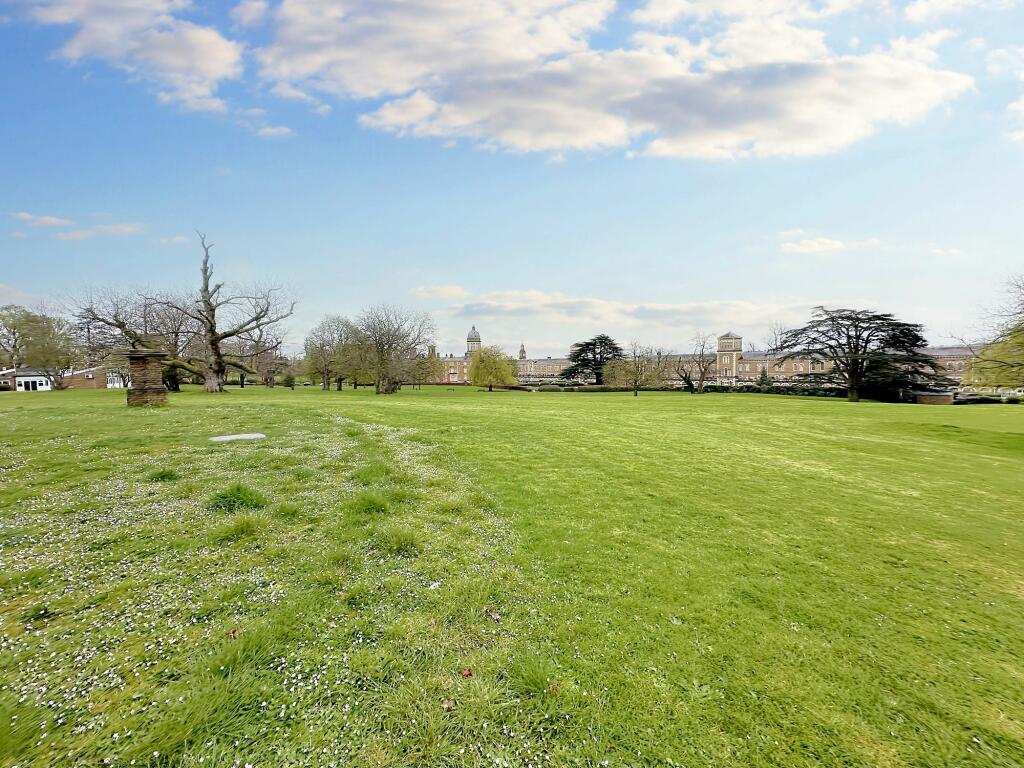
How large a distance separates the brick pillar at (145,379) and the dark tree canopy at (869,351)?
2987 inches

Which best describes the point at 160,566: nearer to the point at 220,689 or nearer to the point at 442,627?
the point at 220,689

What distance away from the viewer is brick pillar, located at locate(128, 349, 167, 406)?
18828mm

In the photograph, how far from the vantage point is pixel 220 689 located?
3014 mm

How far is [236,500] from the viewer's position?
254 inches

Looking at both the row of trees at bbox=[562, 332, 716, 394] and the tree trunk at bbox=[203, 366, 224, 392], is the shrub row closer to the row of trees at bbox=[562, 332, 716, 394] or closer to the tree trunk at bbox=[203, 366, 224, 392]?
the row of trees at bbox=[562, 332, 716, 394]

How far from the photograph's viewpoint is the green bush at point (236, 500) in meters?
6.34

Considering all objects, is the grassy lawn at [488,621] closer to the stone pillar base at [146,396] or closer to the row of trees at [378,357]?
the stone pillar base at [146,396]

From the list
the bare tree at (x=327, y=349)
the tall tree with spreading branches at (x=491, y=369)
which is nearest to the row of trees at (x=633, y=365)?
the tall tree with spreading branches at (x=491, y=369)

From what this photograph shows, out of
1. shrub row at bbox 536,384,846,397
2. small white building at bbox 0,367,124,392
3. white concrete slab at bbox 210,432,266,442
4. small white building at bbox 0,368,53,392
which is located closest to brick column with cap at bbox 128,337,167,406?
white concrete slab at bbox 210,432,266,442

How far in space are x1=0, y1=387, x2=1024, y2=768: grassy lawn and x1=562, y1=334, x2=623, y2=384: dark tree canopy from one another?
272 feet

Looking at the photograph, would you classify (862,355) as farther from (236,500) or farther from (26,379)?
(26,379)

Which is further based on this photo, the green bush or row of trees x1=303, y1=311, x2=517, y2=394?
row of trees x1=303, y1=311, x2=517, y2=394

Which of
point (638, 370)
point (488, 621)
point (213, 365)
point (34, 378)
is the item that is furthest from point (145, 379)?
point (34, 378)

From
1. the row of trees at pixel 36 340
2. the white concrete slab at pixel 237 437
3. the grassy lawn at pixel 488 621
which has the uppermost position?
the row of trees at pixel 36 340
